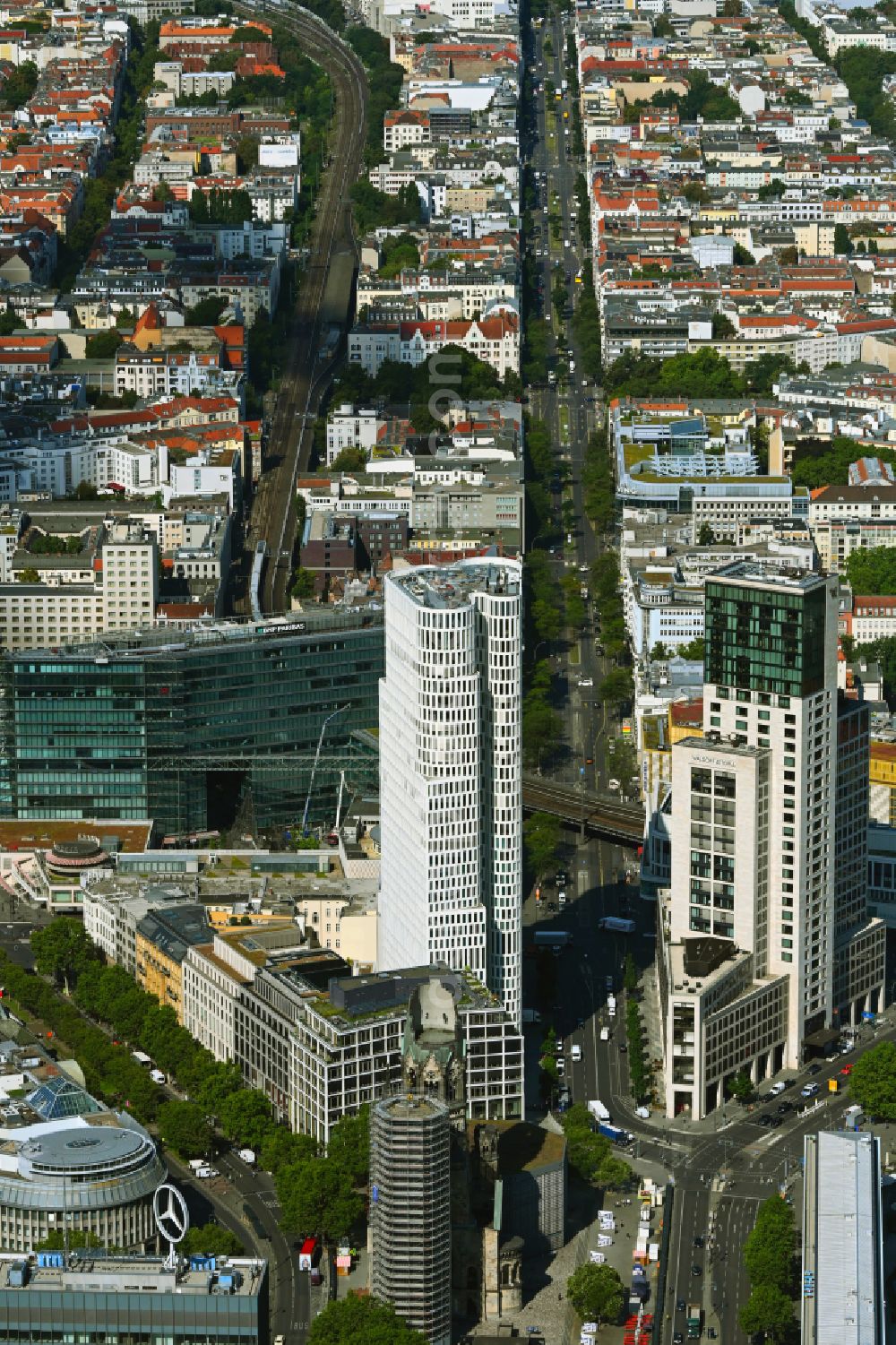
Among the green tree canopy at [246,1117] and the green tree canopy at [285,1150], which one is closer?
the green tree canopy at [285,1150]

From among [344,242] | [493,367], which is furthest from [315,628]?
[344,242]

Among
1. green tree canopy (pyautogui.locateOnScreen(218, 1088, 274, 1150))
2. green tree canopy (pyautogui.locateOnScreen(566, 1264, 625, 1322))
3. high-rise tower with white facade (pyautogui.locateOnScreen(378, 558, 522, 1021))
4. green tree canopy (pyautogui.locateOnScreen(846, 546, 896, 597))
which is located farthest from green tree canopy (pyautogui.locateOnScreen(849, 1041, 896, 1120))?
green tree canopy (pyautogui.locateOnScreen(846, 546, 896, 597))

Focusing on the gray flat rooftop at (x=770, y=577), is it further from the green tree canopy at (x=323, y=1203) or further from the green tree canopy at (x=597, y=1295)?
the green tree canopy at (x=597, y=1295)

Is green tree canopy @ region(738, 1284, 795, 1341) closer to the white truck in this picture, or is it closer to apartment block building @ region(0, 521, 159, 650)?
the white truck

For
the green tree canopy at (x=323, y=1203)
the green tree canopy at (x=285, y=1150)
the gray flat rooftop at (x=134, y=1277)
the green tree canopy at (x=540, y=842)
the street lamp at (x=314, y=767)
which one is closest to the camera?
the gray flat rooftop at (x=134, y=1277)

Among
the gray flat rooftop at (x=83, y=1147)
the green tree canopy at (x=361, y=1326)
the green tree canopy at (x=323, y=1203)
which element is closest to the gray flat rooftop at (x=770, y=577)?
the green tree canopy at (x=323, y=1203)

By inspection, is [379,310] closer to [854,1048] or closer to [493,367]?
[493,367]

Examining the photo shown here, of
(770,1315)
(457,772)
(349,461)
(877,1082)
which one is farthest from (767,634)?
(349,461)
